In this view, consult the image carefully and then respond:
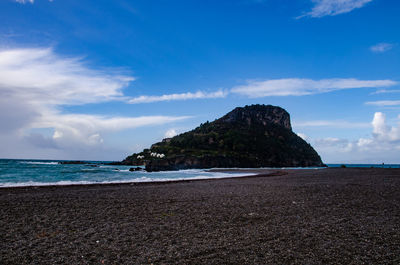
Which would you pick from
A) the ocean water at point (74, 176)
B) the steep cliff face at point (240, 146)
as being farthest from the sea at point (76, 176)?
the steep cliff face at point (240, 146)

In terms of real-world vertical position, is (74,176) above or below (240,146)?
below

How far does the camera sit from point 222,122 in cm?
17038

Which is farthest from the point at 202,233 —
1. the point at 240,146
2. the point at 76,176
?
the point at 240,146

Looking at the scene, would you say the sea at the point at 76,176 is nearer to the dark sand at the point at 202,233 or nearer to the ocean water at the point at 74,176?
the ocean water at the point at 74,176

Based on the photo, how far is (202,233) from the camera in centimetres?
889

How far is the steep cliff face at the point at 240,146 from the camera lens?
10619 cm

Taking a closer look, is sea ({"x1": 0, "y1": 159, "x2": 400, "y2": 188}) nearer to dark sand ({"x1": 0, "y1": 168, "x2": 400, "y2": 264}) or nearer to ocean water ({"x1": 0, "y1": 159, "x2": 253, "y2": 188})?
ocean water ({"x1": 0, "y1": 159, "x2": 253, "y2": 188})

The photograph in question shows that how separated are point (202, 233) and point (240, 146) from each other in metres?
123

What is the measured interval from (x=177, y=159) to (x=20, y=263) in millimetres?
93786

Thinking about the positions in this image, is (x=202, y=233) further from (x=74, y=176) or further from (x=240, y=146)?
(x=240, y=146)

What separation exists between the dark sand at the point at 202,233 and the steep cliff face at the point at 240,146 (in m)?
76.5

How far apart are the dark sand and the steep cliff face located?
76.5 metres

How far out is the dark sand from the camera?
22.3 feet

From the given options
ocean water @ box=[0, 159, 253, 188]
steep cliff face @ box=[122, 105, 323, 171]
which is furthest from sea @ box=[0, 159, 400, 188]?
steep cliff face @ box=[122, 105, 323, 171]
